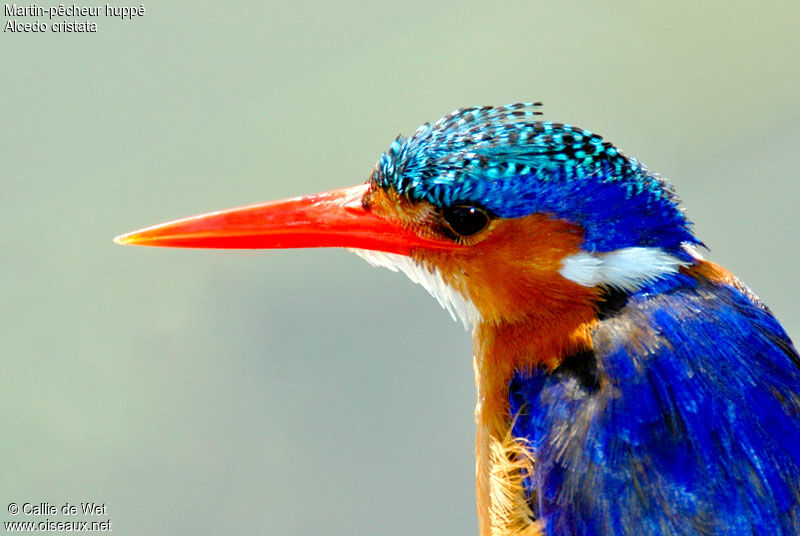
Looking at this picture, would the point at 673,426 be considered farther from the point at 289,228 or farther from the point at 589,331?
the point at 289,228

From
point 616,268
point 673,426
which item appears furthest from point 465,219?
point 673,426

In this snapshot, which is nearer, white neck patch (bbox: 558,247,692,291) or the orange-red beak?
white neck patch (bbox: 558,247,692,291)

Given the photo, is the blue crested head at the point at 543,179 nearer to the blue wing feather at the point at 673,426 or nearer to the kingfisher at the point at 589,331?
the kingfisher at the point at 589,331

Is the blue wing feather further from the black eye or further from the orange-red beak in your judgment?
the orange-red beak

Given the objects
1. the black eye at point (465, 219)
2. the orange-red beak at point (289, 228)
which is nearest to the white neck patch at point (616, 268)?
the black eye at point (465, 219)

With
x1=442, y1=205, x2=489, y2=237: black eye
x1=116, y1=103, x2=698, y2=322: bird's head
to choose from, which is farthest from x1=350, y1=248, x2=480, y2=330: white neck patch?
x1=442, y1=205, x2=489, y2=237: black eye

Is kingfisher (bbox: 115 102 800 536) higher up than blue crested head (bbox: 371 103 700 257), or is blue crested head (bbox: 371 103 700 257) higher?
blue crested head (bbox: 371 103 700 257)

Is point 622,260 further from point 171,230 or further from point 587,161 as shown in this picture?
point 171,230
